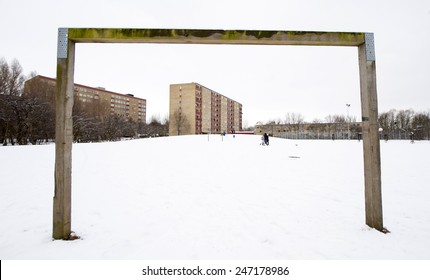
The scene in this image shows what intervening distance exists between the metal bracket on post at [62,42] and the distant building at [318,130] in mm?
54486

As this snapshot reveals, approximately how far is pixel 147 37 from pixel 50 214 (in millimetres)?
4092

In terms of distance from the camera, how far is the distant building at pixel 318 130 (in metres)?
60.3

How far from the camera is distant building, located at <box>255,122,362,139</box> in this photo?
60263 millimetres

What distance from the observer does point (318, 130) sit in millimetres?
93125

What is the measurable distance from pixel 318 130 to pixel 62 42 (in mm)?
102002

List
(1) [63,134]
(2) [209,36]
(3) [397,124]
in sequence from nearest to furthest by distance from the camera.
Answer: (1) [63,134] → (2) [209,36] → (3) [397,124]

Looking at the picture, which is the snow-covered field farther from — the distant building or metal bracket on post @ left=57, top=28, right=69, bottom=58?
the distant building

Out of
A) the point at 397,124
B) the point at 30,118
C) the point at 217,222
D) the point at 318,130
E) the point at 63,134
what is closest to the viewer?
the point at 63,134

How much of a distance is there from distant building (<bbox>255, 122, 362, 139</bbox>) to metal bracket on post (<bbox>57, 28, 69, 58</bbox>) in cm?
5449


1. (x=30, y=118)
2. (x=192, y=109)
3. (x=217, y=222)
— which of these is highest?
(x=192, y=109)

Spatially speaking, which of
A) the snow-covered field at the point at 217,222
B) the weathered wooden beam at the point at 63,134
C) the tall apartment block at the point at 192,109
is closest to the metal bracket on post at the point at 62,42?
the weathered wooden beam at the point at 63,134

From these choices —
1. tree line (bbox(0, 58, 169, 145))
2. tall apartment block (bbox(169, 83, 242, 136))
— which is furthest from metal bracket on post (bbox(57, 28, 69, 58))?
tall apartment block (bbox(169, 83, 242, 136))

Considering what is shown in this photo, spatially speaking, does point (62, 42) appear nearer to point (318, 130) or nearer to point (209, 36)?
point (209, 36)

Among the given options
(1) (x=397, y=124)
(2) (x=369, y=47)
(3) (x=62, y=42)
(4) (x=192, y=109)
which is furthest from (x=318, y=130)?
(3) (x=62, y=42)
